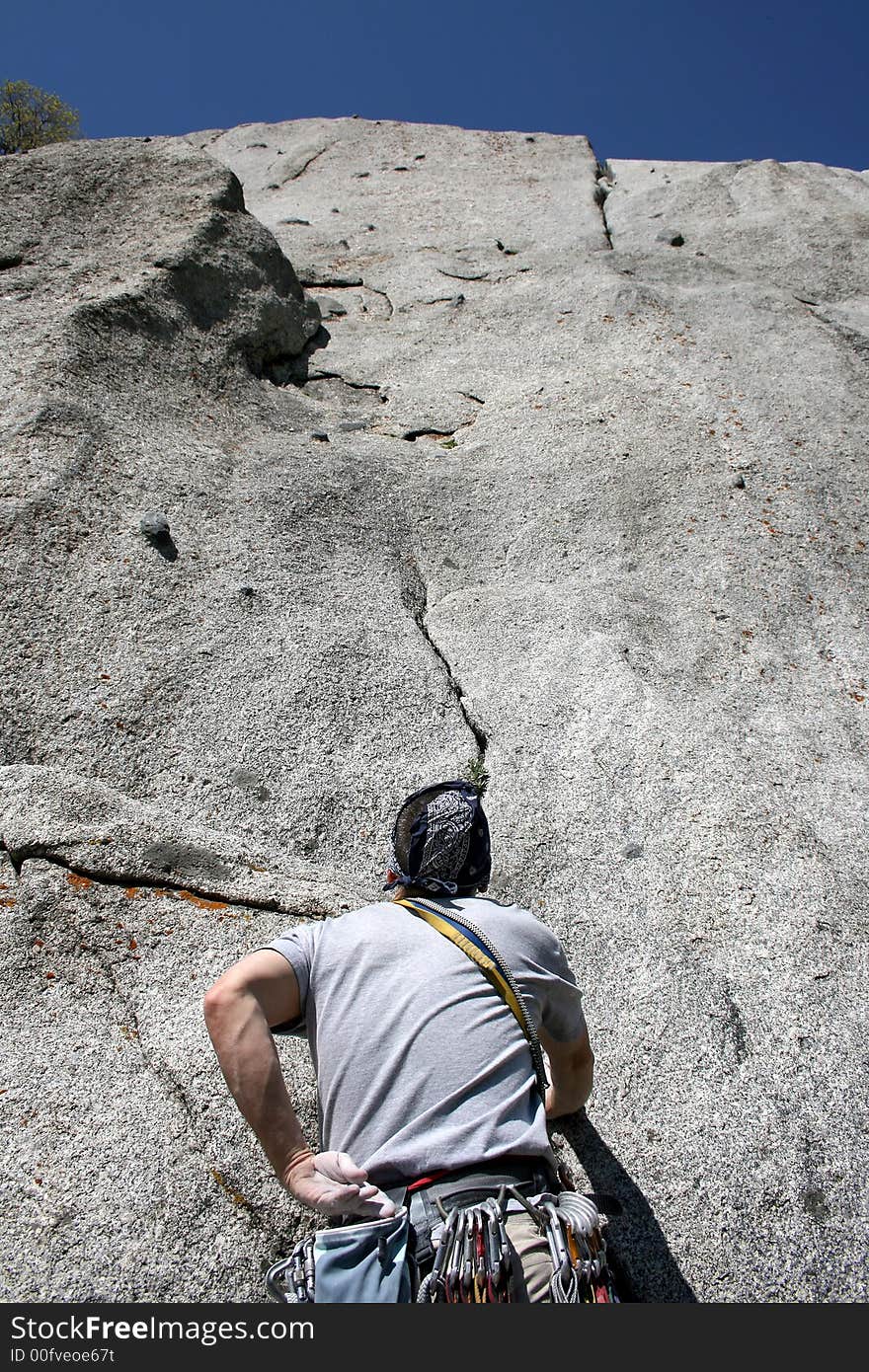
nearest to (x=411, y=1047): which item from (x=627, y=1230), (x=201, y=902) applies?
(x=627, y=1230)

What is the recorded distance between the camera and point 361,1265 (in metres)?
1.77

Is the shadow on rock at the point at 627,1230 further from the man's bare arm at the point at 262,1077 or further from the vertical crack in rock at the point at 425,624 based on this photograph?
the vertical crack in rock at the point at 425,624

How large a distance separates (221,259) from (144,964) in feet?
15.9

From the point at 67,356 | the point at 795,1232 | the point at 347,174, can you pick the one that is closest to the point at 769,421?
the point at 67,356

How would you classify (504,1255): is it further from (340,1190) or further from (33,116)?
(33,116)

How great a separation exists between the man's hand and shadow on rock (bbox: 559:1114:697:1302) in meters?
0.97

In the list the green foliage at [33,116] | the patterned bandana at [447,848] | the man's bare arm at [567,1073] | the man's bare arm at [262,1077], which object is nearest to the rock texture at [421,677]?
the man's bare arm at [567,1073]

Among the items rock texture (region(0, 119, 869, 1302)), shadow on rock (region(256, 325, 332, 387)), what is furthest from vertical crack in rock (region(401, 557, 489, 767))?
shadow on rock (region(256, 325, 332, 387))

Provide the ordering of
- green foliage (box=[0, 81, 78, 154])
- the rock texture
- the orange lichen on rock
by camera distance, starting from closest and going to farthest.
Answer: the rock texture
the orange lichen on rock
green foliage (box=[0, 81, 78, 154])

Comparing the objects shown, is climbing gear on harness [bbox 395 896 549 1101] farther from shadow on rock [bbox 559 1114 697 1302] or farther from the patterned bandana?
shadow on rock [bbox 559 1114 697 1302]

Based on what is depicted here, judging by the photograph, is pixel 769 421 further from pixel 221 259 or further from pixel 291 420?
pixel 221 259

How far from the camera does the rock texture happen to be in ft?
8.46

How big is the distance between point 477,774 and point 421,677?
1.96 ft

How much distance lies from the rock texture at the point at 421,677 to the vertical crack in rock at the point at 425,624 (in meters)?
0.02
